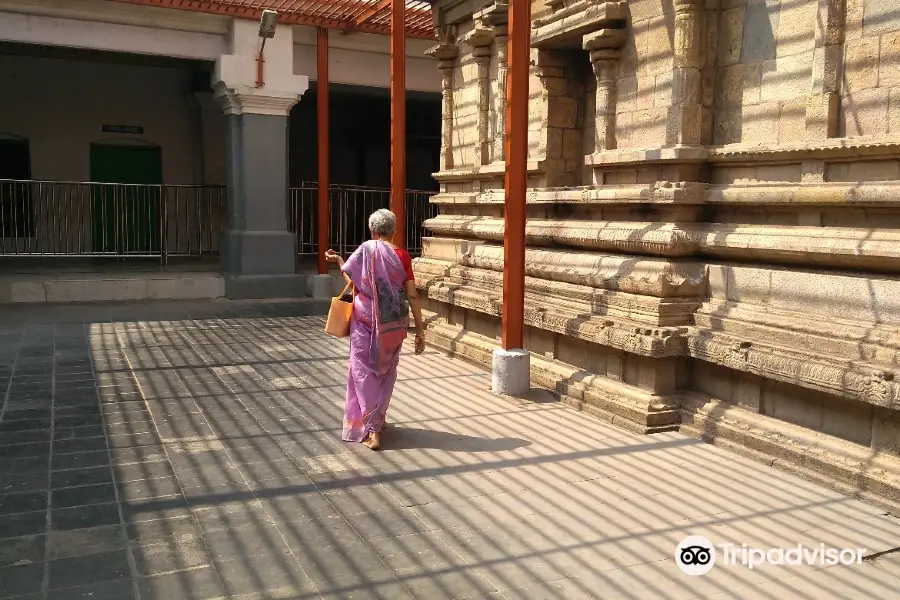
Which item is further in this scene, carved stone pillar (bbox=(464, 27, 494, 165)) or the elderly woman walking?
carved stone pillar (bbox=(464, 27, 494, 165))

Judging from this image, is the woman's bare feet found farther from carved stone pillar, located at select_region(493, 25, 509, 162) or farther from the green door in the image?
the green door

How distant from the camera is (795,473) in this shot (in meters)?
4.62

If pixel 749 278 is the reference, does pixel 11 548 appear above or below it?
below

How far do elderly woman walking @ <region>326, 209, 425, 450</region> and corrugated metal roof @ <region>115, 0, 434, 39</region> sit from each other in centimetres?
672

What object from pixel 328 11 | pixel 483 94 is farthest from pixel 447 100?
pixel 328 11

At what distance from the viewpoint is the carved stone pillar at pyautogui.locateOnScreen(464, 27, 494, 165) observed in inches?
347

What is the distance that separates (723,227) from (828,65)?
1.25 meters

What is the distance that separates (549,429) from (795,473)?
5.28 ft

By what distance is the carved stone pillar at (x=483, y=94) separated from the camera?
28.9 feet

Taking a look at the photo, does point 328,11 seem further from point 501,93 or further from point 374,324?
point 374,324

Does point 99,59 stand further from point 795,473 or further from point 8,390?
point 795,473

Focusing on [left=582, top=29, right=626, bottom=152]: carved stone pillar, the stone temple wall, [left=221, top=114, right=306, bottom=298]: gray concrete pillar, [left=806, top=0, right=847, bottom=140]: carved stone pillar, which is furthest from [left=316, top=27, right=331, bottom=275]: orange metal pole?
[left=806, top=0, right=847, bottom=140]: carved stone pillar

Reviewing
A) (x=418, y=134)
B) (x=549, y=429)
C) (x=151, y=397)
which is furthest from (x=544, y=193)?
(x=418, y=134)

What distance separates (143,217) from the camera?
51.4ft
